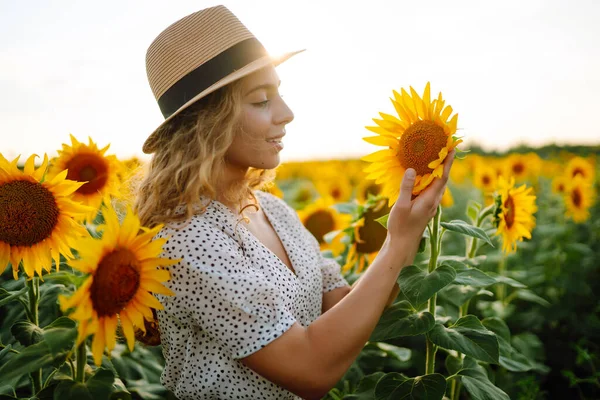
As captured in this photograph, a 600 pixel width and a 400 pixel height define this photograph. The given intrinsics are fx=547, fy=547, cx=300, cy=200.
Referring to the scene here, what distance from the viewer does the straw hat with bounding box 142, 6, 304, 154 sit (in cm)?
209

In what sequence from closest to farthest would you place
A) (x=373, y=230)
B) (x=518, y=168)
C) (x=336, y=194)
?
(x=373, y=230) < (x=336, y=194) < (x=518, y=168)

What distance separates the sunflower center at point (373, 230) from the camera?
2922 mm

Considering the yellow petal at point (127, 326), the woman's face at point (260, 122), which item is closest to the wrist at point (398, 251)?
the woman's face at point (260, 122)

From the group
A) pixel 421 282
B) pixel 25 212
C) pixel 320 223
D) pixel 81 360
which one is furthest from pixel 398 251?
pixel 320 223

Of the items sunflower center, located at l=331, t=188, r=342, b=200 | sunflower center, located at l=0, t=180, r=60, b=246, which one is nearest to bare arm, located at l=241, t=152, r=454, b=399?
sunflower center, located at l=0, t=180, r=60, b=246

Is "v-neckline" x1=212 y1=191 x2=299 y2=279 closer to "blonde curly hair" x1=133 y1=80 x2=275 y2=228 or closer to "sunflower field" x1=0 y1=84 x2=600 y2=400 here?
"blonde curly hair" x1=133 y1=80 x2=275 y2=228

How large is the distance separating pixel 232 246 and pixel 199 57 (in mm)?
737

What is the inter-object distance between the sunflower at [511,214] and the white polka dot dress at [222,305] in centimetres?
90

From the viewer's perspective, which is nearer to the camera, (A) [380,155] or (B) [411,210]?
(B) [411,210]

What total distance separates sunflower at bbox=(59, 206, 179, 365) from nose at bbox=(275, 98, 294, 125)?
0.83 metres

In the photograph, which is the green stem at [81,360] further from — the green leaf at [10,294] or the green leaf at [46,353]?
the green leaf at [10,294]

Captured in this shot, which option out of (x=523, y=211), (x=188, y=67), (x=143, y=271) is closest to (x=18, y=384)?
(x=143, y=271)

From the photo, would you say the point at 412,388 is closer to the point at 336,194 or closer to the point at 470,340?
the point at 470,340

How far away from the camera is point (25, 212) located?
190 cm
